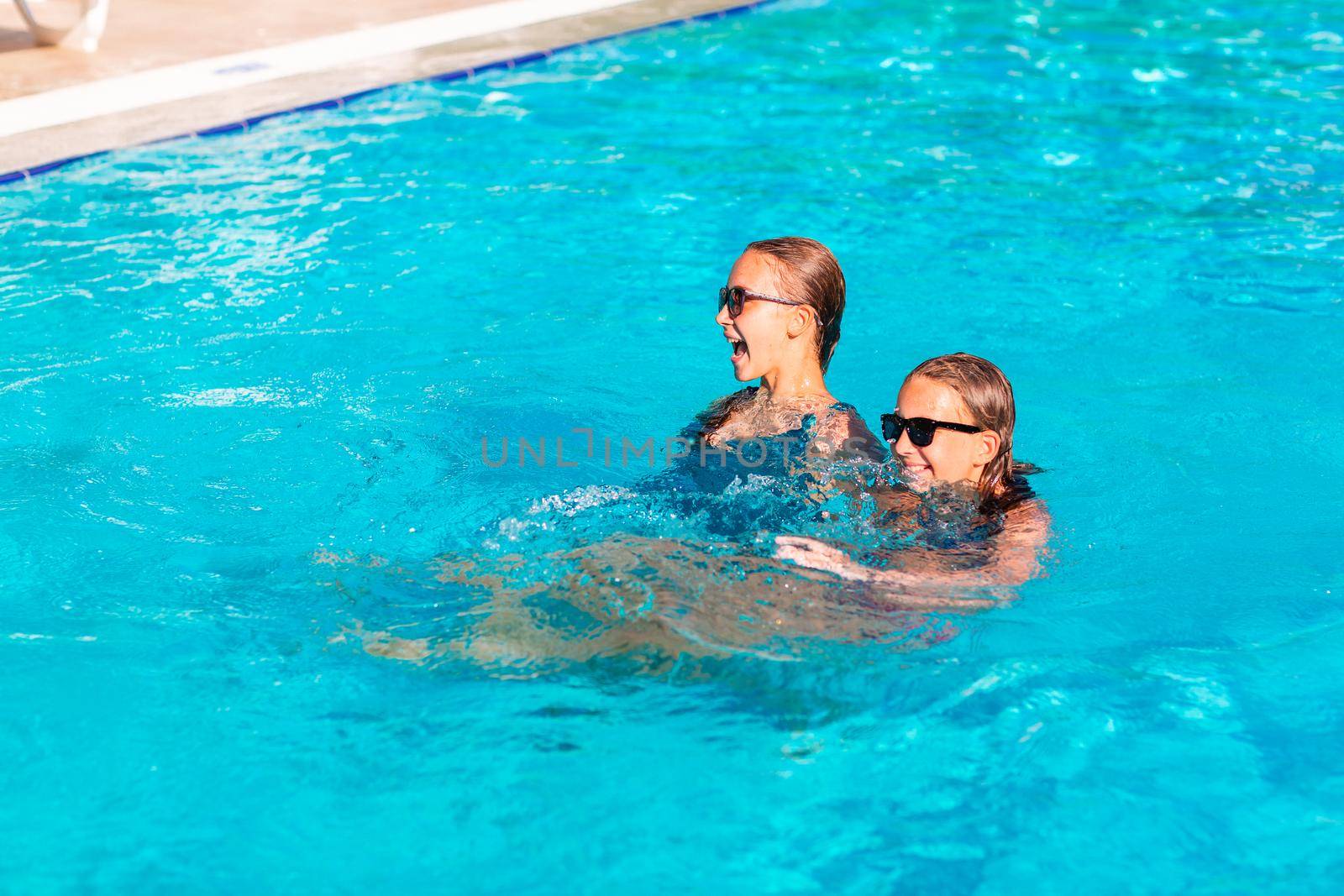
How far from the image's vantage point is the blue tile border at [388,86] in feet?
27.1

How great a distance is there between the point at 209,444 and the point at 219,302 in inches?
59.9

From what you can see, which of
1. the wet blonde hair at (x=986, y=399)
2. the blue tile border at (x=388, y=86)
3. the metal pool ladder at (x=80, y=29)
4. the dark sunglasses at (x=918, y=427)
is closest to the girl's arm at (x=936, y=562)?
the wet blonde hair at (x=986, y=399)

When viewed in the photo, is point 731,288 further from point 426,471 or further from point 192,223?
point 192,223

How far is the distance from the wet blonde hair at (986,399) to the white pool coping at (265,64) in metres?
7.21

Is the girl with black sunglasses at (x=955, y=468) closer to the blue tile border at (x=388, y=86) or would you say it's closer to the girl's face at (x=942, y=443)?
the girl's face at (x=942, y=443)

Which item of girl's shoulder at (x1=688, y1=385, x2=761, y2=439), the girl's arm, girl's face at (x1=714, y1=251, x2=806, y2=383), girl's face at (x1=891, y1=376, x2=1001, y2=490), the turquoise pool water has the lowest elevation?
the turquoise pool water

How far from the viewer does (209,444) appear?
541 cm

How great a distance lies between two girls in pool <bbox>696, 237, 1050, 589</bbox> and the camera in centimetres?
393

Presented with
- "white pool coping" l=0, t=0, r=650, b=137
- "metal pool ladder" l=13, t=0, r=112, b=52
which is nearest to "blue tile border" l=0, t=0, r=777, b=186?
"white pool coping" l=0, t=0, r=650, b=137

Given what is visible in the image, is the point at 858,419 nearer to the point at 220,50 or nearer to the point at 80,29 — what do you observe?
the point at 220,50

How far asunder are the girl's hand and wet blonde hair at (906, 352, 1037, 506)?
0.50 m

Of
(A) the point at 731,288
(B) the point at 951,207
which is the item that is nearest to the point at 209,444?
(A) the point at 731,288

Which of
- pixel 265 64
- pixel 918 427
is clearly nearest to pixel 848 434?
pixel 918 427

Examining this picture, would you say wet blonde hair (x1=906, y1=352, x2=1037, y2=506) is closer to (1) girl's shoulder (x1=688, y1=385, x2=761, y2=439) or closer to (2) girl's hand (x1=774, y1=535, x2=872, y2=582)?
(2) girl's hand (x1=774, y1=535, x2=872, y2=582)
